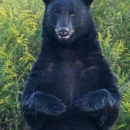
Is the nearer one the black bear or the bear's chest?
the black bear

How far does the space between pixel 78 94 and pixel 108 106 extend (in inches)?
17.2

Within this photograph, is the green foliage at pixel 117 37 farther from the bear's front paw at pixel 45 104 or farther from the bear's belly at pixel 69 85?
the bear's front paw at pixel 45 104

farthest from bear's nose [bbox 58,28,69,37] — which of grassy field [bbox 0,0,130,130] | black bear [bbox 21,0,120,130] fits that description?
grassy field [bbox 0,0,130,130]

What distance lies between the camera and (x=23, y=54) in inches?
361

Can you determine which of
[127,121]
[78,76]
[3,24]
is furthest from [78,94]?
[3,24]

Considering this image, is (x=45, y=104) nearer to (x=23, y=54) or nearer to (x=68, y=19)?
(x=68, y=19)

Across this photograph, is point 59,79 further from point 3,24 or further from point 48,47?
point 3,24

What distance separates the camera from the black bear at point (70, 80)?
708cm

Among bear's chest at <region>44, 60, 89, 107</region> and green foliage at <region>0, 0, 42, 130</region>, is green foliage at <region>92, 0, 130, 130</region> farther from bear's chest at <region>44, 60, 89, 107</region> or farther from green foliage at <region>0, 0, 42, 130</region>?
bear's chest at <region>44, 60, 89, 107</region>

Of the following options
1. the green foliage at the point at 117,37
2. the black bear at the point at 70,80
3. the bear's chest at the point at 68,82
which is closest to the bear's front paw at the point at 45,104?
the black bear at the point at 70,80

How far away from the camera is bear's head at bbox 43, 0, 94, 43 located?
23.6 ft

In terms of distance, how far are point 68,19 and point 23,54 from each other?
6.97 ft

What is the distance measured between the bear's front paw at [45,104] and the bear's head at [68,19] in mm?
669

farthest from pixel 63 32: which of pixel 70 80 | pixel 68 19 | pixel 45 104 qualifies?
pixel 45 104
